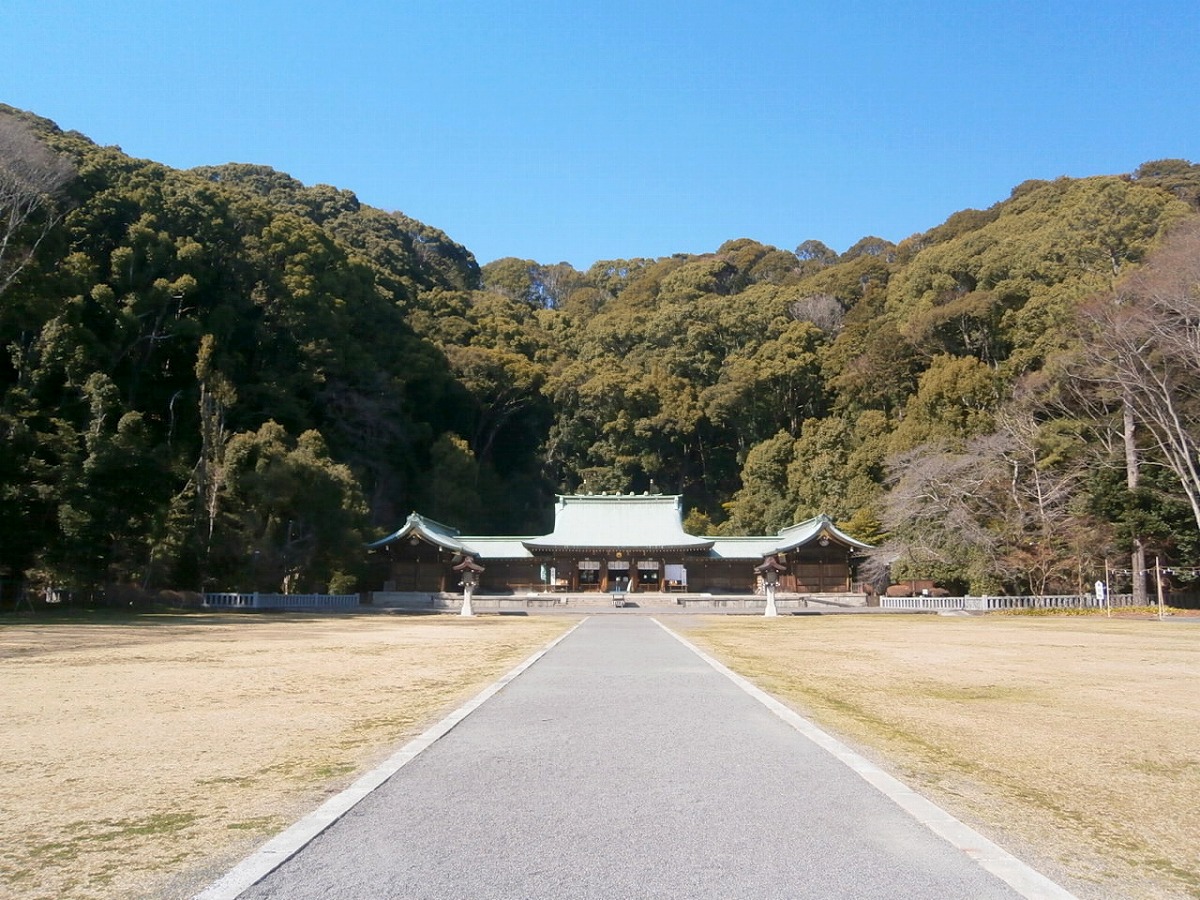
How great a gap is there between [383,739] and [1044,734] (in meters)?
4.75

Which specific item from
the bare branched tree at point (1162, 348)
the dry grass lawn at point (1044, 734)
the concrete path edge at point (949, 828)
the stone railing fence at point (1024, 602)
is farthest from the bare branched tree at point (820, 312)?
the concrete path edge at point (949, 828)

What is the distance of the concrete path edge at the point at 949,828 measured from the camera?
3.24 m

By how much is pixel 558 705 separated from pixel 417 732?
1.67 metres

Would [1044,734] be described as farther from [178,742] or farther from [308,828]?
[178,742]

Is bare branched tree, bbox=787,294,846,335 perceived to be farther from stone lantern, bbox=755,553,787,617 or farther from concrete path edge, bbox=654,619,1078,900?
concrete path edge, bbox=654,619,1078,900

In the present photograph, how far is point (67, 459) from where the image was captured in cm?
2400

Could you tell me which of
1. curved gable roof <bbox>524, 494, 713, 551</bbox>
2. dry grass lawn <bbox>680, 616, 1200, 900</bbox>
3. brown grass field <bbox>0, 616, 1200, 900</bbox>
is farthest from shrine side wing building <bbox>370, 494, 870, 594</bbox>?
brown grass field <bbox>0, 616, 1200, 900</bbox>

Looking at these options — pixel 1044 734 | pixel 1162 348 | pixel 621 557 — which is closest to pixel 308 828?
pixel 1044 734

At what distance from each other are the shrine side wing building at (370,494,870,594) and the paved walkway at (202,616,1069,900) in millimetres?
32931

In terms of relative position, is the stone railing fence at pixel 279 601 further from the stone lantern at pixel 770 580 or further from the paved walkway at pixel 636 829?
the paved walkway at pixel 636 829

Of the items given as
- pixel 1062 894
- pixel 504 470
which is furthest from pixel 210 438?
pixel 1062 894

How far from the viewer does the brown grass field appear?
11.9 ft

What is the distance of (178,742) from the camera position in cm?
589

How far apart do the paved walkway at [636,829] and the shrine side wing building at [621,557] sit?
32.9 m
